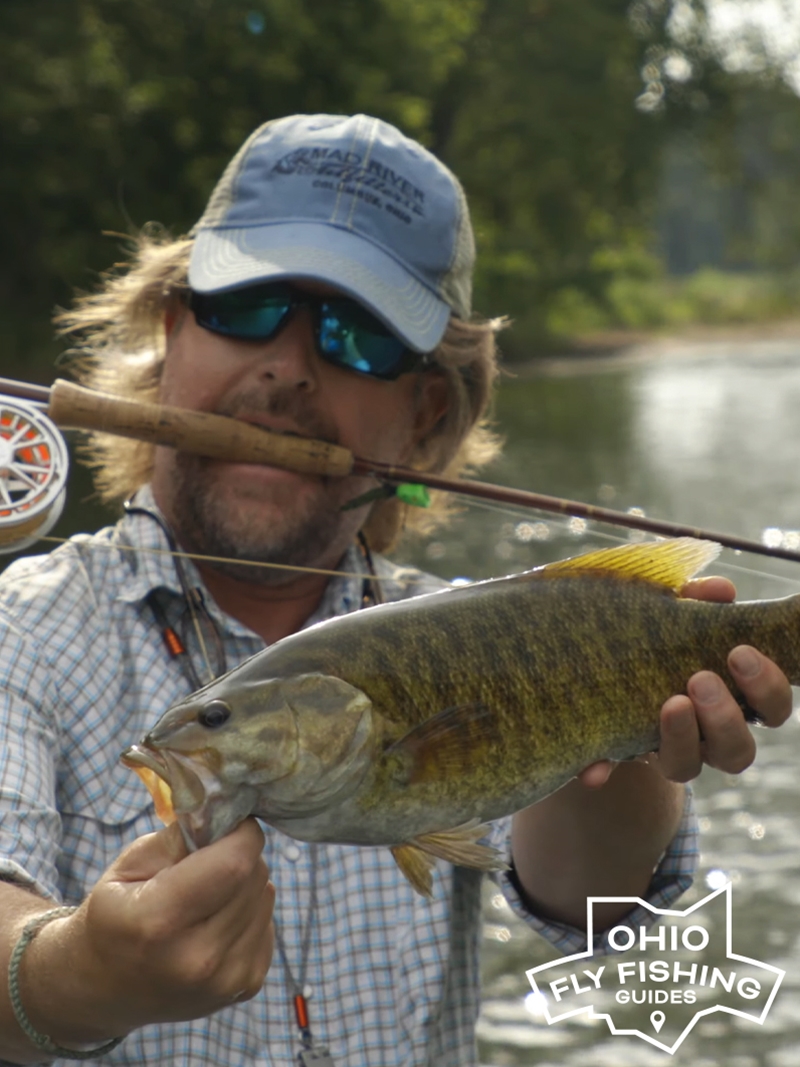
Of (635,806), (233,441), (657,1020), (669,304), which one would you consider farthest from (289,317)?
(669,304)

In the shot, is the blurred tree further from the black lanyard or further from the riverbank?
the black lanyard

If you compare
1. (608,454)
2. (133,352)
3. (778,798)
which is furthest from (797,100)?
(133,352)

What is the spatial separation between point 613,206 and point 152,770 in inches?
1405

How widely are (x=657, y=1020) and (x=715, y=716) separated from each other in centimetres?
386

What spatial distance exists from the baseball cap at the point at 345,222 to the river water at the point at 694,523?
1.82 ft

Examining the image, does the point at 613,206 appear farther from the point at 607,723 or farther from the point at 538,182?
the point at 607,723

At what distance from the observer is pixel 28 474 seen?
2.73 metres

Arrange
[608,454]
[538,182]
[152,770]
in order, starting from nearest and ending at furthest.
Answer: [152,770] → [608,454] → [538,182]

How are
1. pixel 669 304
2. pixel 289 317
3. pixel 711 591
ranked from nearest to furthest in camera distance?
1. pixel 711 591
2. pixel 289 317
3. pixel 669 304

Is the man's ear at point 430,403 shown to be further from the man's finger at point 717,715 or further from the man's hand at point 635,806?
the man's finger at point 717,715

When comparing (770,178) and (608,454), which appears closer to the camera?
(608,454)

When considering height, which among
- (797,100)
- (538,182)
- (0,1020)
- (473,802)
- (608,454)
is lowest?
(0,1020)

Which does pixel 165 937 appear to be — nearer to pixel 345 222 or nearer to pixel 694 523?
pixel 345 222

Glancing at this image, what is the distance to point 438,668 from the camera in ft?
6.22
